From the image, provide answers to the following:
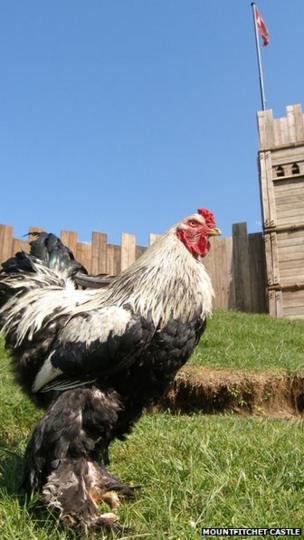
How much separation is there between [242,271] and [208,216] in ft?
29.6

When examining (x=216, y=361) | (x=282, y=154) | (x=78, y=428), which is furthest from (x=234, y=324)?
(x=78, y=428)

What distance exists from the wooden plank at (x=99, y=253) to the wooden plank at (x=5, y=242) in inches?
77.9

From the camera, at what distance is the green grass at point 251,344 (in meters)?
6.55

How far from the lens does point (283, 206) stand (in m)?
12.7

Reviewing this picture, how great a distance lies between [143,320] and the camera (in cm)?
290

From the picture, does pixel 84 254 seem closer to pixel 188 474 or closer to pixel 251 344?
pixel 251 344

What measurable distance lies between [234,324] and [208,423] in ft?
15.7

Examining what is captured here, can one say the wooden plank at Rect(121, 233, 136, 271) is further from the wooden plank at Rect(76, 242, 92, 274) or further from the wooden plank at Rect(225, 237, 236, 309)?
the wooden plank at Rect(225, 237, 236, 309)

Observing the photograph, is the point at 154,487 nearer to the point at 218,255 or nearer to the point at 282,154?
the point at 218,255

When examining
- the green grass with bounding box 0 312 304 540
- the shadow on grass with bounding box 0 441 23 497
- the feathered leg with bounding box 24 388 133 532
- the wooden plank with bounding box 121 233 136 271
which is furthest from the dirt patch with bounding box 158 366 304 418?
the wooden plank with bounding box 121 233 136 271

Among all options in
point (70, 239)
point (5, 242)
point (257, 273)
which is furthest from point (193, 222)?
point (257, 273)

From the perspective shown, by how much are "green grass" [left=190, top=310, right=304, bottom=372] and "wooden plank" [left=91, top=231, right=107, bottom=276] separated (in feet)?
9.86

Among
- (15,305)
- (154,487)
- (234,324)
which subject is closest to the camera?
(154,487)

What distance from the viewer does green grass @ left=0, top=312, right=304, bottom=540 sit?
8.44 feet
